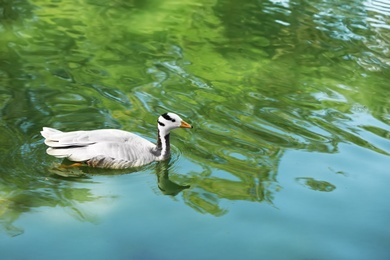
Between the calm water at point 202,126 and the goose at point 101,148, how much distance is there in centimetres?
10

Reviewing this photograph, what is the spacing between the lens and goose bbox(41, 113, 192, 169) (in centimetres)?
596

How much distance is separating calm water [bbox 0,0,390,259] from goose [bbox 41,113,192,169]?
0.10 meters

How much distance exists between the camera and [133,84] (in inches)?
323

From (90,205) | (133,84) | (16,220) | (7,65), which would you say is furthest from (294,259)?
(7,65)

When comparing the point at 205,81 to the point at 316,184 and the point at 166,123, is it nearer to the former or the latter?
the point at 166,123

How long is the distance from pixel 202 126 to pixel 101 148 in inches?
59.7

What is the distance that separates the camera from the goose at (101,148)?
5961 millimetres

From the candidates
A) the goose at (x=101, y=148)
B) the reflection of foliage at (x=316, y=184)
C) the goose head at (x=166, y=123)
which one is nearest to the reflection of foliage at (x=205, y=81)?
the reflection of foliage at (x=316, y=184)

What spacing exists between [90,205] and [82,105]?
2.10 metres

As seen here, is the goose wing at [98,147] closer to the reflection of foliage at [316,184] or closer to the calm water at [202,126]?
the calm water at [202,126]

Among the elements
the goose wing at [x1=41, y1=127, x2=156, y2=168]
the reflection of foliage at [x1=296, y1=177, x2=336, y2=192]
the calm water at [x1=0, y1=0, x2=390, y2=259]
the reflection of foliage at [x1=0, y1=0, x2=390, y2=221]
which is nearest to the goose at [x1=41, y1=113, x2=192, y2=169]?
the goose wing at [x1=41, y1=127, x2=156, y2=168]

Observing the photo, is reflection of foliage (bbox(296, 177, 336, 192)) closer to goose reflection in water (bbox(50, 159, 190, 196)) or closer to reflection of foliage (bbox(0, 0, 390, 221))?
reflection of foliage (bbox(0, 0, 390, 221))

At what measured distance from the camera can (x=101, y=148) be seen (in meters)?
6.01

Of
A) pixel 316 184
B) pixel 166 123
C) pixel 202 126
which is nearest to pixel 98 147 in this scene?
pixel 166 123
